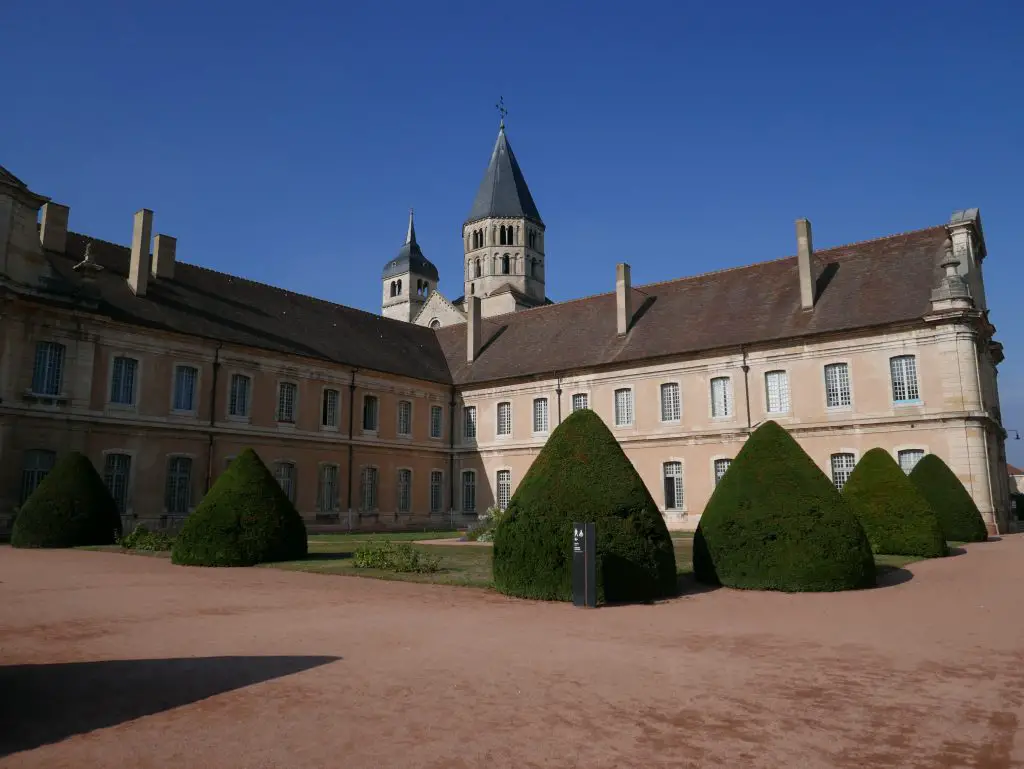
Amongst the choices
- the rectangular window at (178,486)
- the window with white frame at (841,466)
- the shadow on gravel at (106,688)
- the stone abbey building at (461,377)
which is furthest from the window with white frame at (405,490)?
the shadow on gravel at (106,688)

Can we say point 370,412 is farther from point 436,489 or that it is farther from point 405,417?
point 436,489

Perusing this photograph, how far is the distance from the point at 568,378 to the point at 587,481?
58.6ft

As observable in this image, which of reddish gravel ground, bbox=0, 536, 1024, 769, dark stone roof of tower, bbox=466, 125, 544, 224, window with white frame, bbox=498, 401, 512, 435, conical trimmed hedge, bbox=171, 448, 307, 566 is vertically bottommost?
reddish gravel ground, bbox=0, 536, 1024, 769

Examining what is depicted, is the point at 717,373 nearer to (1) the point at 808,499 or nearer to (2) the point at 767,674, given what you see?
(1) the point at 808,499

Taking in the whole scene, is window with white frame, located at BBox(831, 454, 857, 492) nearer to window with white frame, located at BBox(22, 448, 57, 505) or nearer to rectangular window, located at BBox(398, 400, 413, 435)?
rectangular window, located at BBox(398, 400, 413, 435)

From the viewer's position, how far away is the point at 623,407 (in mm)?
26109

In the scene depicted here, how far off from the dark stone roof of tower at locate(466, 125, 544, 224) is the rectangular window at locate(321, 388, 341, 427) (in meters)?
34.9

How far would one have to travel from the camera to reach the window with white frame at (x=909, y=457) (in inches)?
822

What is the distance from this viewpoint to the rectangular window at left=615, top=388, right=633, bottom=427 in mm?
25984

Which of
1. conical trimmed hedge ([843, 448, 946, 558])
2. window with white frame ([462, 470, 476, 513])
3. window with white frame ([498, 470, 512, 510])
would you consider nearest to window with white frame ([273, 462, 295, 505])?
window with white frame ([462, 470, 476, 513])

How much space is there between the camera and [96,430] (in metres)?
20.6

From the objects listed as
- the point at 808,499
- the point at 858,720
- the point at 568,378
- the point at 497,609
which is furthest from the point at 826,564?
the point at 568,378

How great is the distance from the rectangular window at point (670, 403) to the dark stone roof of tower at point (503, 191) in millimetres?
36138

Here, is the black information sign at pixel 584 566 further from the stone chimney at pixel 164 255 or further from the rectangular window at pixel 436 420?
the rectangular window at pixel 436 420
